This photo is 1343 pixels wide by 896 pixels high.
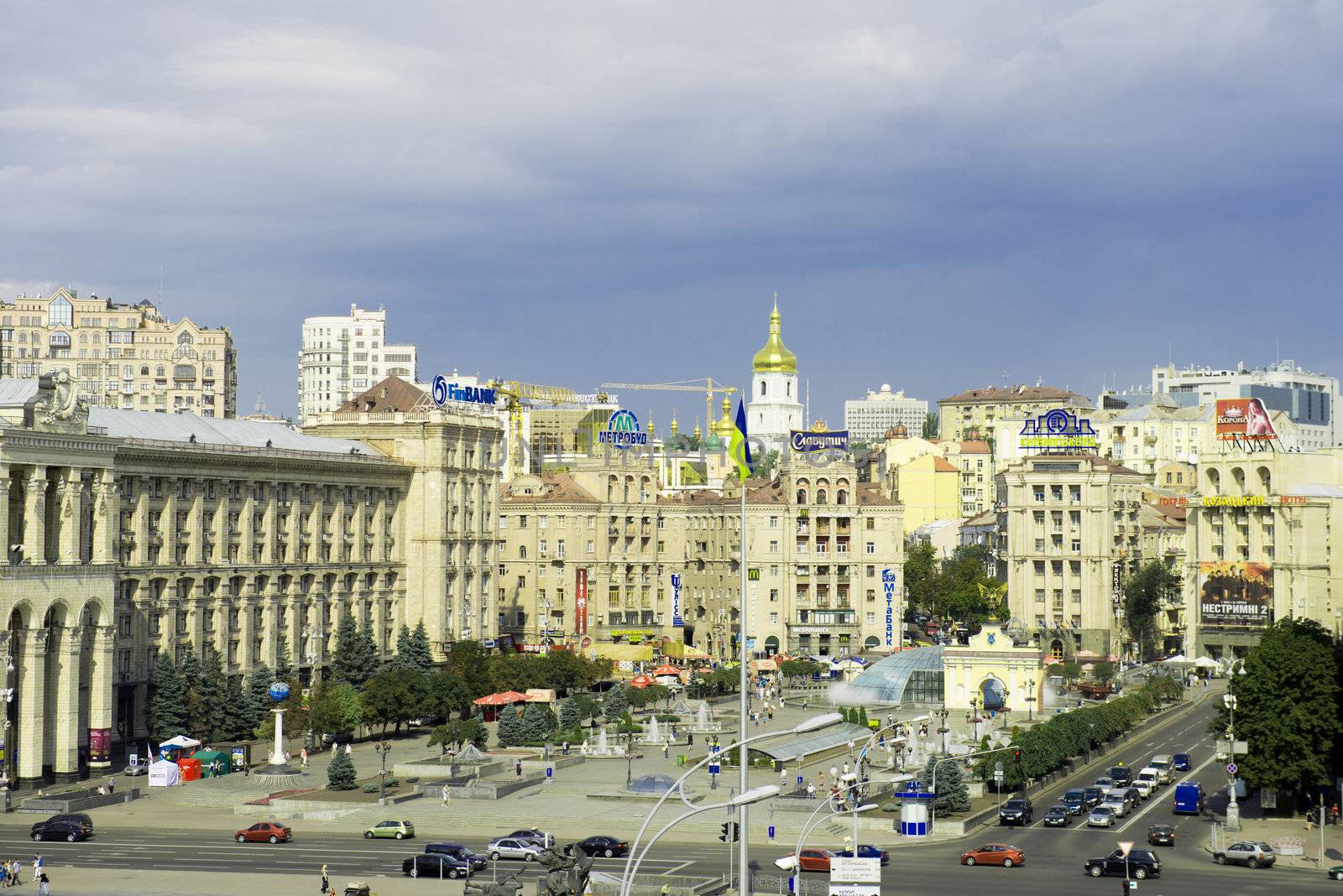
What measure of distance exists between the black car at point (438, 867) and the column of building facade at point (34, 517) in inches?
1514

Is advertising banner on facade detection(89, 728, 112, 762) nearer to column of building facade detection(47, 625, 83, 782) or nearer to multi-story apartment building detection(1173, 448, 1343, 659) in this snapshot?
column of building facade detection(47, 625, 83, 782)

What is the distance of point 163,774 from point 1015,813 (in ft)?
150

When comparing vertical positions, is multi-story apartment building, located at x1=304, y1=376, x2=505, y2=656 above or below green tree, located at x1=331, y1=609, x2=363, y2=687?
above

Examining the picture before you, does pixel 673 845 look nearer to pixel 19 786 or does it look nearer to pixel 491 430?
pixel 19 786

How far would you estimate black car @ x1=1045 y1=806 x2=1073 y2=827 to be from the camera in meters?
95.7

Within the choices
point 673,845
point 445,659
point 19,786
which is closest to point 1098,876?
point 673,845

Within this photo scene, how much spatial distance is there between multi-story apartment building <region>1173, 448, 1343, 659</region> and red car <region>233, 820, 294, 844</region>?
118 metres

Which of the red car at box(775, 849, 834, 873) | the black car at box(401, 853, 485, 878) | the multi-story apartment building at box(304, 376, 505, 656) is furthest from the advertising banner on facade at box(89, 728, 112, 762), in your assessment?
the multi-story apartment building at box(304, 376, 505, 656)

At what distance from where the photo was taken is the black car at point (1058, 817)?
314 feet

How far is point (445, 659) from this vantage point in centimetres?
15975

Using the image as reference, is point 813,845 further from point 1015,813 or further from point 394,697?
point 394,697

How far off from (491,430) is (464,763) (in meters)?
64.6

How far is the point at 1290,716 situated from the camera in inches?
3770

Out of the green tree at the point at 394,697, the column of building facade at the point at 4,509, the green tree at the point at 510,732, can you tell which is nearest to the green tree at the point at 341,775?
the column of building facade at the point at 4,509
